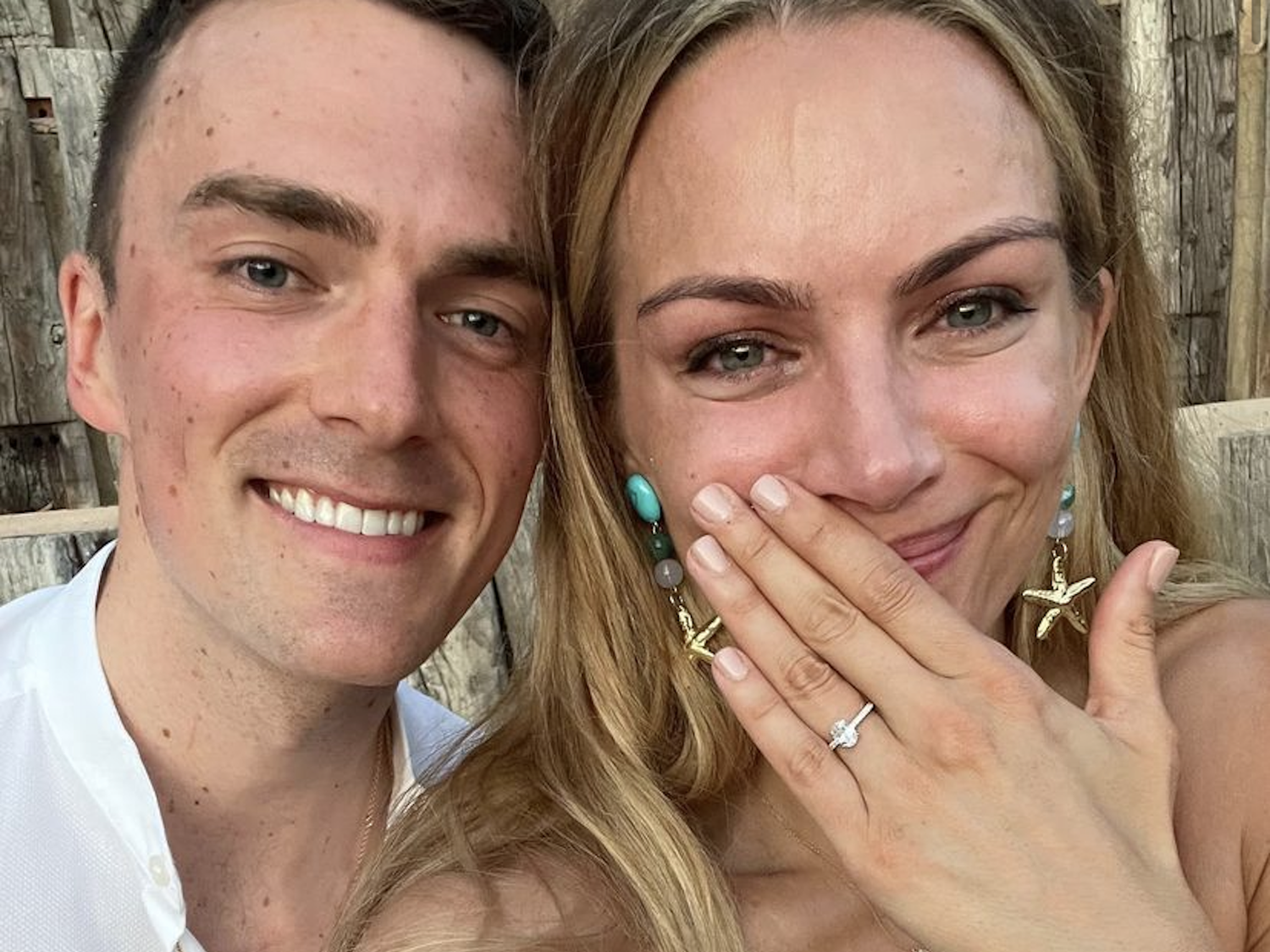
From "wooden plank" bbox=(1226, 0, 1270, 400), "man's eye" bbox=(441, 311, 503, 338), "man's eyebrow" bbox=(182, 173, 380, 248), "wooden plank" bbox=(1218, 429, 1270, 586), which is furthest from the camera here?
"wooden plank" bbox=(1226, 0, 1270, 400)

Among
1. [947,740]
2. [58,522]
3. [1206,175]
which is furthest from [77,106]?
[1206,175]

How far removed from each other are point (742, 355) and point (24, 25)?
2.98 meters

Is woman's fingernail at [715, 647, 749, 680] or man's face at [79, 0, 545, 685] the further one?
man's face at [79, 0, 545, 685]

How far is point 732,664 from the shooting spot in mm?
1714

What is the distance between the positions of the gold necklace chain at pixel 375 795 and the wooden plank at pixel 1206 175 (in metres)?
3.15

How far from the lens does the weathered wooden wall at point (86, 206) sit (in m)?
3.60

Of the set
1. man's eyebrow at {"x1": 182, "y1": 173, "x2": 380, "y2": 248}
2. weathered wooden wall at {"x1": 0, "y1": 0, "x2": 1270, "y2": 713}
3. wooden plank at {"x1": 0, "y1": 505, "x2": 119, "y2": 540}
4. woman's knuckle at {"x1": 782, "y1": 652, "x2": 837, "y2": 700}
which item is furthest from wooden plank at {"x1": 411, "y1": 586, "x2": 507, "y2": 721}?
woman's knuckle at {"x1": 782, "y1": 652, "x2": 837, "y2": 700}

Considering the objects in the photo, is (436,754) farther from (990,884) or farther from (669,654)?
(990,884)

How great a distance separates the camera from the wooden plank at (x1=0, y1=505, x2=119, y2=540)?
3.27 meters

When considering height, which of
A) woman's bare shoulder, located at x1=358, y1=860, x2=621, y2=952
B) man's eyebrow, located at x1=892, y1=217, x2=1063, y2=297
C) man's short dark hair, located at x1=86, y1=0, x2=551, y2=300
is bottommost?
woman's bare shoulder, located at x1=358, y1=860, x2=621, y2=952

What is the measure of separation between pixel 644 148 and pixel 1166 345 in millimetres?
1159

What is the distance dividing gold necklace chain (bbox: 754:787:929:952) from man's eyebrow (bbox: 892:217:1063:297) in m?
0.91

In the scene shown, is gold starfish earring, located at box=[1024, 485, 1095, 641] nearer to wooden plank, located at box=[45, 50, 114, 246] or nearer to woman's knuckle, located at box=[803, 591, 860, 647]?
woman's knuckle, located at box=[803, 591, 860, 647]

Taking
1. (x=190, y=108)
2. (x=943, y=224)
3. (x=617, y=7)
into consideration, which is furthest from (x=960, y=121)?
(x=190, y=108)
